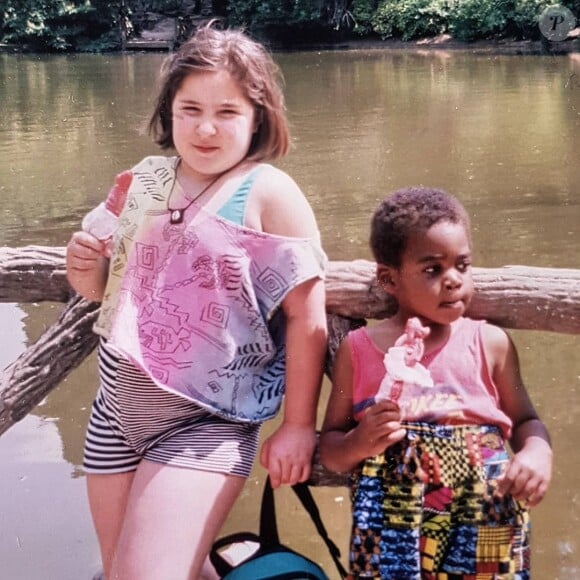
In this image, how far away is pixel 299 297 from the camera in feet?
6.25

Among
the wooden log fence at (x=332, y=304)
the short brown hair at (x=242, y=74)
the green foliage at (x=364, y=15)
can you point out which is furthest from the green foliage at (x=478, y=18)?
the short brown hair at (x=242, y=74)

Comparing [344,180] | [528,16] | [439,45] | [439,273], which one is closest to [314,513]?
[439,273]

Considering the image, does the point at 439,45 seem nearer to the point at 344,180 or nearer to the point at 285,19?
the point at 285,19

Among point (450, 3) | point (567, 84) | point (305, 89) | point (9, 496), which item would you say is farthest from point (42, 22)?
point (9, 496)

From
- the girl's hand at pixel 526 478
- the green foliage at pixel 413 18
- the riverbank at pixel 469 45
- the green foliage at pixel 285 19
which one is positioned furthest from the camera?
the green foliage at pixel 413 18

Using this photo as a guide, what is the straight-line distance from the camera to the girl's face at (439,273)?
185cm

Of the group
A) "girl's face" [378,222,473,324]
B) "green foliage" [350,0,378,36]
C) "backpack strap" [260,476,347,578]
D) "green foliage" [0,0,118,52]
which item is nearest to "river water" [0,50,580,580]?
"girl's face" [378,222,473,324]

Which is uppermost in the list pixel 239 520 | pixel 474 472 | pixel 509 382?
pixel 509 382

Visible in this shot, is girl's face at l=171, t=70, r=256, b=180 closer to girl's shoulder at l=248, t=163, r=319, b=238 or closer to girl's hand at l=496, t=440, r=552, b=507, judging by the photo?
girl's shoulder at l=248, t=163, r=319, b=238

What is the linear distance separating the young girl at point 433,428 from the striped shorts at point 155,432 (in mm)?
199

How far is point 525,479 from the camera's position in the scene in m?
1.71

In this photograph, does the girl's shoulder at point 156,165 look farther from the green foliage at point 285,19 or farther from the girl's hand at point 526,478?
the green foliage at point 285,19

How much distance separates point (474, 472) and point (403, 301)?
0.39 meters

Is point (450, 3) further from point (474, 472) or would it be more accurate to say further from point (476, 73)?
point (474, 472)
